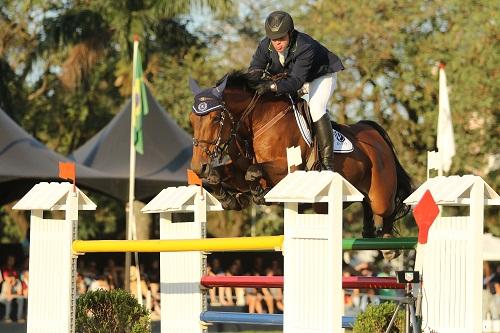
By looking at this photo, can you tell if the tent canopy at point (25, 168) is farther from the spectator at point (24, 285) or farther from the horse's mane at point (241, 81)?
the horse's mane at point (241, 81)

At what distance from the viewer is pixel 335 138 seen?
8.30 m

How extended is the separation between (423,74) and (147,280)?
7598 mm

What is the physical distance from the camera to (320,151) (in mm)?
7996

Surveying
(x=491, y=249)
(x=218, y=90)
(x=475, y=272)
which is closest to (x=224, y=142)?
(x=218, y=90)

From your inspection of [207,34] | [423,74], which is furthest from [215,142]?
[207,34]

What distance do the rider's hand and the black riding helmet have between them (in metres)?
0.32

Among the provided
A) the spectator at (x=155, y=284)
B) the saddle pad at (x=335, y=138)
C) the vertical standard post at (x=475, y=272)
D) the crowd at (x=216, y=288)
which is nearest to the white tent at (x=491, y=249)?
the crowd at (x=216, y=288)

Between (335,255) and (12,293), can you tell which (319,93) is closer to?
(335,255)

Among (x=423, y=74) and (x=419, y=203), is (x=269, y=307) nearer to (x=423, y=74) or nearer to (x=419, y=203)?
(x=423, y=74)

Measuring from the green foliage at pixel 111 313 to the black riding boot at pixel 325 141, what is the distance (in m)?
1.71

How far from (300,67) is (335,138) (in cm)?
67

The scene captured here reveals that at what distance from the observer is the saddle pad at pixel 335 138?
8.09m

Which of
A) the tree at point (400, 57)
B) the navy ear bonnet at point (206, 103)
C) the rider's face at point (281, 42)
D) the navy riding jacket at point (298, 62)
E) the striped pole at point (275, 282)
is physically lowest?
the striped pole at point (275, 282)

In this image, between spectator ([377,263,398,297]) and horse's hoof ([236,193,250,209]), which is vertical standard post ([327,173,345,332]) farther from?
horse's hoof ([236,193,250,209])
